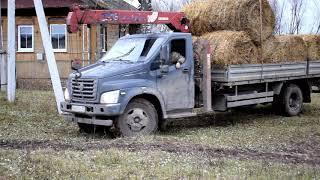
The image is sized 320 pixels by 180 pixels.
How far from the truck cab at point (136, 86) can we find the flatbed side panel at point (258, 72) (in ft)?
3.20

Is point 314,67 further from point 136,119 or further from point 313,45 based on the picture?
point 136,119

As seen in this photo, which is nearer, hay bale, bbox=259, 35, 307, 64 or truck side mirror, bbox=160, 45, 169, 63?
truck side mirror, bbox=160, 45, 169, 63

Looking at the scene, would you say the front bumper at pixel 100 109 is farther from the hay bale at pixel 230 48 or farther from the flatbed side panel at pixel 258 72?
the hay bale at pixel 230 48

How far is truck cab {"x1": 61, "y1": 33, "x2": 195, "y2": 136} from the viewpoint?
1084cm

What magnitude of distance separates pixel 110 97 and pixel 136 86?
633 millimetres

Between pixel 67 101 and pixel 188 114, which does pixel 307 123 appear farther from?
pixel 67 101

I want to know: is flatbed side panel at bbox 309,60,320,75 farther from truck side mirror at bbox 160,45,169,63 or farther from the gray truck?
truck side mirror at bbox 160,45,169,63

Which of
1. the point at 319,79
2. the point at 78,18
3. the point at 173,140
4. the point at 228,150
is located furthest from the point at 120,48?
the point at 319,79

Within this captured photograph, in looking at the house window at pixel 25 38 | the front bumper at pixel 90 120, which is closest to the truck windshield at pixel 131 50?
the front bumper at pixel 90 120

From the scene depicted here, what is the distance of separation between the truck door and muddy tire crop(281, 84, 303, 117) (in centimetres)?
398

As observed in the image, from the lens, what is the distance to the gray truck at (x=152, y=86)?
35.7 feet

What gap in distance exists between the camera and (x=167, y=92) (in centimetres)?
1174

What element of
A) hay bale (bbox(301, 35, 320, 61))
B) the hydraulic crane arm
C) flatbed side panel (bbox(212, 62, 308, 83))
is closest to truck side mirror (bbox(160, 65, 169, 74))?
the hydraulic crane arm

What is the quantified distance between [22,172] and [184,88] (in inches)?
220
